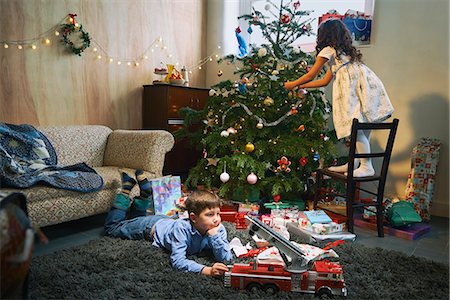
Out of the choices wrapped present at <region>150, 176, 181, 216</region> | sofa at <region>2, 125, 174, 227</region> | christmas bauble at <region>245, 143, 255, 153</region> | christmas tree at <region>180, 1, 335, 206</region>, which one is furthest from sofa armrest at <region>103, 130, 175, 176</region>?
christmas bauble at <region>245, 143, 255, 153</region>

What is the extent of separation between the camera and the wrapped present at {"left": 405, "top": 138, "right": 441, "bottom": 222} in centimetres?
305

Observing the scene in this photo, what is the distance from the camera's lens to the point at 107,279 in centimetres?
172

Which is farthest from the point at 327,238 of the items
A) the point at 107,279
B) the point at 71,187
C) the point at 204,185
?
the point at 71,187

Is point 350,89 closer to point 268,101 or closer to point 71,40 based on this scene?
point 268,101

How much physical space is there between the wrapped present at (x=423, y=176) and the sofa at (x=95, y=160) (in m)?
2.09

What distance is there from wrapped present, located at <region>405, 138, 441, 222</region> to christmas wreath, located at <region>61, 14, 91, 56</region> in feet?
10.3

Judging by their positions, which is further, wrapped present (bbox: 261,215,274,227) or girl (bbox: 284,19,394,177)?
girl (bbox: 284,19,394,177)

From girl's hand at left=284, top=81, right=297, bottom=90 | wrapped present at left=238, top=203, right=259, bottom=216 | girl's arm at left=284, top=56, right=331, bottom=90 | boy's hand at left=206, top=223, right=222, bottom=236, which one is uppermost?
girl's arm at left=284, top=56, right=331, bottom=90

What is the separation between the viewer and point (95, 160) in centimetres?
312

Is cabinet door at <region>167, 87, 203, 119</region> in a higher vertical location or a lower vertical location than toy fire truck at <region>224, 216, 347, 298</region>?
higher

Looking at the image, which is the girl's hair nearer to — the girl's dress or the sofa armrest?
the girl's dress

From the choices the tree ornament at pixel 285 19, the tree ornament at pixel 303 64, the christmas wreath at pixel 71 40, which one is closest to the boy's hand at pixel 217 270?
the tree ornament at pixel 303 64

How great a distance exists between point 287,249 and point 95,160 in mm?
2065

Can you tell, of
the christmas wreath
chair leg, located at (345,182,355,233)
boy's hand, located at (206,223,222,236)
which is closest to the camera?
boy's hand, located at (206,223,222,236)
